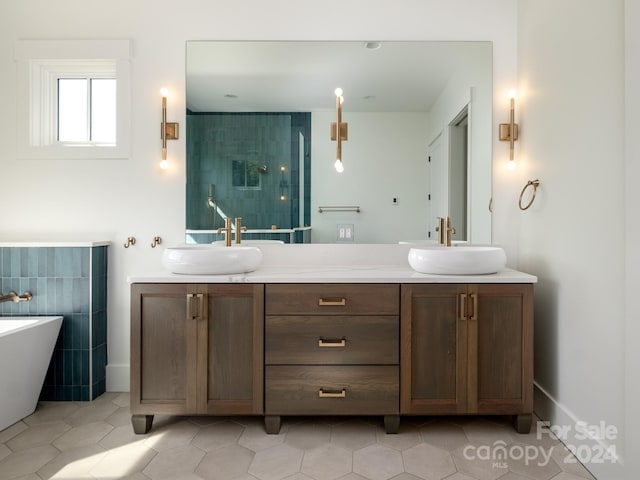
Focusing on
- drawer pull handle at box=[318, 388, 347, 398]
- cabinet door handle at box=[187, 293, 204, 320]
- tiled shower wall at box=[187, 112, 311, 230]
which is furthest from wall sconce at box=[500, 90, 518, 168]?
cabinet door handle at box=[187, 293, 204, 320]

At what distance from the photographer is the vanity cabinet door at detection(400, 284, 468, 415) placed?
6.29 feet

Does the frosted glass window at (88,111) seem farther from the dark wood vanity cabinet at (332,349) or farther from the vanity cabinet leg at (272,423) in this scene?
the vanity cabinet leg at (272,423)

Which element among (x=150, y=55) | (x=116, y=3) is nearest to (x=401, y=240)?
(x=150, y=55)

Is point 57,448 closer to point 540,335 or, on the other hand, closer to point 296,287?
point 296,287

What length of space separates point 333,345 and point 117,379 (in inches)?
57.6

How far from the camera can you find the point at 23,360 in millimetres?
2033

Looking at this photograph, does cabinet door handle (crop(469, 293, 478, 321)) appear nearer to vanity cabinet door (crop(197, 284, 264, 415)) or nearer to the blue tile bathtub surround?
vanity cabinet door (crop(197, 284, 264, 415))

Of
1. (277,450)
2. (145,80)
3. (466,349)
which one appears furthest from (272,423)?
(145,80)

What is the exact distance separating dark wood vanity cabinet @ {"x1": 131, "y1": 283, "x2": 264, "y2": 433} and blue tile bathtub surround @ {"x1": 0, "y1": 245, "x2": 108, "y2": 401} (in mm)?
609

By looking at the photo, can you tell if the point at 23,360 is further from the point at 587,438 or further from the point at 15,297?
the point at 587,438

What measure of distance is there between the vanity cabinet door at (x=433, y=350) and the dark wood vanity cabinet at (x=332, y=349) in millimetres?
52

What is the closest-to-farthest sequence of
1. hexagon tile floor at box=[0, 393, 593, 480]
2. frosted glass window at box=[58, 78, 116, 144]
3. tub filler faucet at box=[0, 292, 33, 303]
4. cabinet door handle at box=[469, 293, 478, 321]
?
hexagon tile floor at box=[0, 393, 593, 480]
cabinet door handle at box=[469, 293, 478, 321]
tub filler faucet at box=[0, 292, 33, 303]
frosted glass window at box=[58, 78, 116, 144]

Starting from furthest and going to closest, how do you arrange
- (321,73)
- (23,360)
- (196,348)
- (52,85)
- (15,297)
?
(52,85)
(321,73)
(15,297)
(23,360)
(196,348)

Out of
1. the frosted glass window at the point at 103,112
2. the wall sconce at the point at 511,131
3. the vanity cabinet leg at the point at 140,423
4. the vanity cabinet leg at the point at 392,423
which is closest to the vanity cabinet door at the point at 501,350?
the vanity cabinet leg at the point at 392,423
